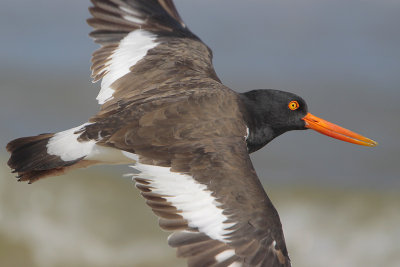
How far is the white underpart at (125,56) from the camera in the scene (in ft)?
22.3

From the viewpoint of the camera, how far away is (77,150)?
5.92 m

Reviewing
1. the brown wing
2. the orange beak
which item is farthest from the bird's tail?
the orange beak

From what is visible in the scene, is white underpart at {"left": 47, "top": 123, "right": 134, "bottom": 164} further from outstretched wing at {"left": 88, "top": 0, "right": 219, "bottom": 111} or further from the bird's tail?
outstretched wing at {"left": 88, "top": 0, "right": 219, "bottom": 111}

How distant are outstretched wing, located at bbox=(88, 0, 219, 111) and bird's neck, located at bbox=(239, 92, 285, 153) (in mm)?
590

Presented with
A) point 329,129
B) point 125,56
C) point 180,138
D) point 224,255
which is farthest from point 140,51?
point 224,255

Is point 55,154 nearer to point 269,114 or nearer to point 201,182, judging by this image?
point 201,182

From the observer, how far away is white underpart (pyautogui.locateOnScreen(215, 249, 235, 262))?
199 inches

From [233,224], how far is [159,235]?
4.06 metres

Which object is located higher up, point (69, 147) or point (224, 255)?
point (69, 147)

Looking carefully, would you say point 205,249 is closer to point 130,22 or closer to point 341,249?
point 130,22

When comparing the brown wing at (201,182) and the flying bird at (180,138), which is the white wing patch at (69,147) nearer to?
the flying bird at (180,138)

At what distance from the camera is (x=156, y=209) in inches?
206

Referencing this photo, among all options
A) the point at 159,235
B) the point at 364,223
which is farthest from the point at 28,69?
the point at 364,223

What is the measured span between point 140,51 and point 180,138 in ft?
5.74
